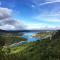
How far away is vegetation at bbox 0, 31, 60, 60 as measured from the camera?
2.74 m

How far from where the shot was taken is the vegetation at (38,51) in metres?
2.74

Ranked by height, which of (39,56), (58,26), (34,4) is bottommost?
(39,56)

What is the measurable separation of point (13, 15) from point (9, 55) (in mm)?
676

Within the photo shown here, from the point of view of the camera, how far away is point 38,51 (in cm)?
276

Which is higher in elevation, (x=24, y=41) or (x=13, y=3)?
(x=13, y=3)

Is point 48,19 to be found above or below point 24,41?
above

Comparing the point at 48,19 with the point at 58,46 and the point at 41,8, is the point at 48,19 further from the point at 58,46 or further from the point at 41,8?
the point at 58,46

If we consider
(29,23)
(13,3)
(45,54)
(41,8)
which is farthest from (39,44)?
(13,3)

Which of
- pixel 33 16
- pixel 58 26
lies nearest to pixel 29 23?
pixel 33 16

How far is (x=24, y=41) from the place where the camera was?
2.84m

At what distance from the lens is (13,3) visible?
2.86 metres

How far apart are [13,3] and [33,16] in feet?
1.33

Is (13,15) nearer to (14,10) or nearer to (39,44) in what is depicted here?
(14,10)

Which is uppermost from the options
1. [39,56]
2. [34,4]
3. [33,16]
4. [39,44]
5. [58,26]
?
[34,4]
